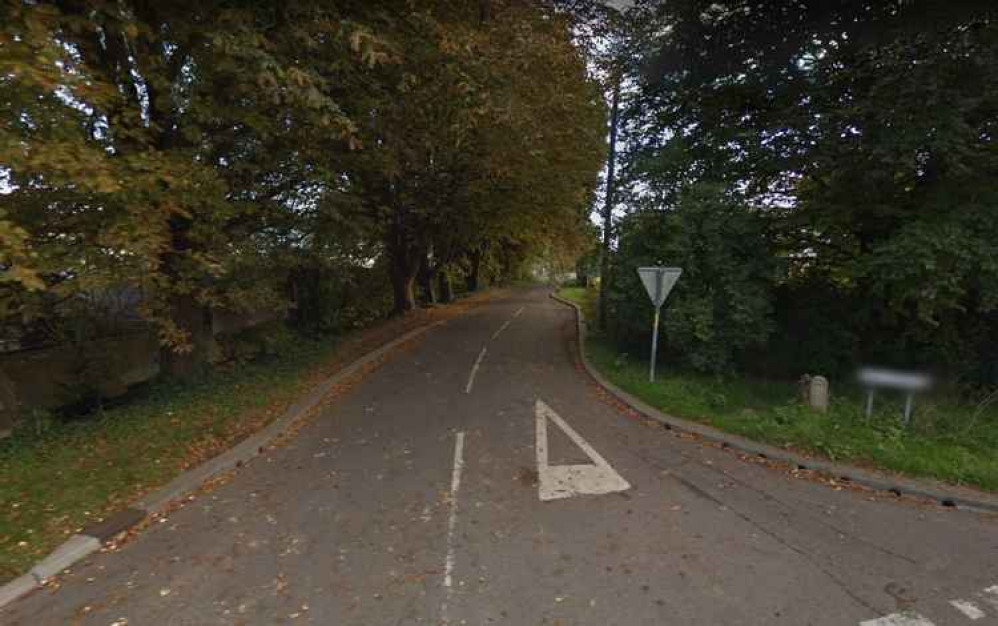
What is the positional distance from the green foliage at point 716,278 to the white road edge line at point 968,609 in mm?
5333

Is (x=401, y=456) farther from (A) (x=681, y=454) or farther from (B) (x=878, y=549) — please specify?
(B) (x=878, y=549)

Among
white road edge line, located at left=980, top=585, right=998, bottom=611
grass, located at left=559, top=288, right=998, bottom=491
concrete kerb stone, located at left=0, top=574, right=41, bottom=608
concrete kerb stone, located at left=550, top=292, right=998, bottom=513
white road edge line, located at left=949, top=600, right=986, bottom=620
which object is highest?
grass, located at left=559, top=288, right=998, bottom=491

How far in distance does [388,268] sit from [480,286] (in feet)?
76.5

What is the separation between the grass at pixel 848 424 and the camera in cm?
526

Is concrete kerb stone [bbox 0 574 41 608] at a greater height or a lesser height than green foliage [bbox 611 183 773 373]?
lesser

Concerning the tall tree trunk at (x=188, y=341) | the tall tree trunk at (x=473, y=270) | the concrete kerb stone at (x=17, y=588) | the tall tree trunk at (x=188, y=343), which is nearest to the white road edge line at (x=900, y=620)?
the concrete kerb stone at (x=17, y=588)

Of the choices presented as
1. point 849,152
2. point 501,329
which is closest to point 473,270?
point 501,329

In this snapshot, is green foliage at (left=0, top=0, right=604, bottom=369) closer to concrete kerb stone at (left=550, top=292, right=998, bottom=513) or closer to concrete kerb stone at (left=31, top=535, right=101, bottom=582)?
concrete kerb stone at (left=31, top=535, right=101, bottom=582)

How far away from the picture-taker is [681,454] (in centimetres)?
588

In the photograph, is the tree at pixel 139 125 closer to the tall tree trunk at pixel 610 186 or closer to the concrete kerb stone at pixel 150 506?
the concrete kerb stone at pixel 150 506

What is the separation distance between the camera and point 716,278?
8.61 m

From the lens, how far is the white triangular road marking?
482cm

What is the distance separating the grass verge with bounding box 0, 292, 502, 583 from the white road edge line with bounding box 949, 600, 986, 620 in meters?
6.85

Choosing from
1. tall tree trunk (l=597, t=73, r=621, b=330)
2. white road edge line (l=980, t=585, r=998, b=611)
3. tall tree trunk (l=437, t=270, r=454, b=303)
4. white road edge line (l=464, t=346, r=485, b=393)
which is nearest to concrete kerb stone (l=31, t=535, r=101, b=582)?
white road edge line (l=464, t=346, r=485, b=393)
